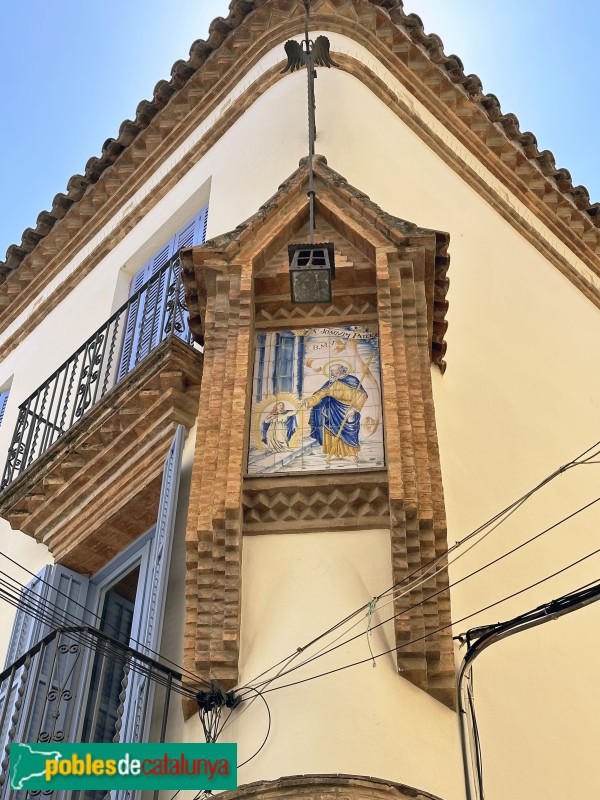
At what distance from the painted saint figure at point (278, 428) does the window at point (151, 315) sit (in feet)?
6.11

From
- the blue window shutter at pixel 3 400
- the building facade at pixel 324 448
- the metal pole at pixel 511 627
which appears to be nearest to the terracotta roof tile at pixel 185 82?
the building facade at pixel 324 448

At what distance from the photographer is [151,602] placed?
6.91 m

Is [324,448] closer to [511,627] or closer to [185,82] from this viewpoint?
[511,627]

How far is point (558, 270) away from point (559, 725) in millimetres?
5627

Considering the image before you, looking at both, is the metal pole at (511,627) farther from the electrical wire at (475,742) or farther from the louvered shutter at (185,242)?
the louvered shutter at (185,242)

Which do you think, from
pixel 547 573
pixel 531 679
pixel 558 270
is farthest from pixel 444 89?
pixel 531 679

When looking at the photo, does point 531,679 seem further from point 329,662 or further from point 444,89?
point 444,89

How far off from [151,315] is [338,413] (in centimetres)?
290

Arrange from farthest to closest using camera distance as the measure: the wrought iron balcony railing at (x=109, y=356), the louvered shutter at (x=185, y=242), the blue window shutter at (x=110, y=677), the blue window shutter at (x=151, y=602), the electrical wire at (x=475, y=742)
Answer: the wrought iron balcony railing at (x=109, y=356), the louvered shutter at (x=185, y=242), the blue window shutter at (x=110, y=677), the blue window shutter at (x=151, y=602), the electrical wire at (x=475, y=742)

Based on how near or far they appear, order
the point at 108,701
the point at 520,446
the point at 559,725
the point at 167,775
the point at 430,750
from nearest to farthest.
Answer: the point at 167,775
the point at 430,750
the point at 559,725
the point at 108,701
the point at 520,446

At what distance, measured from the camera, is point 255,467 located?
274 inches

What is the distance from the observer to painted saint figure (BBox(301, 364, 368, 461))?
23.0ft

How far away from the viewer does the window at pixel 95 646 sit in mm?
6402

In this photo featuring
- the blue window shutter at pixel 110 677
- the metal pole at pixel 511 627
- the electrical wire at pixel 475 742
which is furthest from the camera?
the blue window shutter at pixel 110 677
